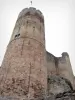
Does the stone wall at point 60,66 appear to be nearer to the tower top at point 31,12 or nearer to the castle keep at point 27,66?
the castle keep at point 27,66

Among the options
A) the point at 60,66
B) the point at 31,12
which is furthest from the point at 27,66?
the point at 60,66

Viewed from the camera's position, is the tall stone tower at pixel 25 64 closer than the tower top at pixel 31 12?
Yes

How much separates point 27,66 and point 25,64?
0.19m

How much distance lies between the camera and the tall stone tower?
1102 cm

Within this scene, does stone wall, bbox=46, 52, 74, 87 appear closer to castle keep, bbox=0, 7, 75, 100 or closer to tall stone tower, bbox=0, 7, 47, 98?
castle keep, bbox=0, 7, 75, 100

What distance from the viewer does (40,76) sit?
12.1 m

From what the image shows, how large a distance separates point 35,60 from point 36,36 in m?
2.44

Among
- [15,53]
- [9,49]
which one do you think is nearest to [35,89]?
[15,53]

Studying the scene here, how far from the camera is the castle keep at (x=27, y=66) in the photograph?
11.0 meters

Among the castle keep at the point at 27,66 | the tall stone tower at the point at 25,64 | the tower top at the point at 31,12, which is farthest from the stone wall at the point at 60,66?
the tall stone tower at the point at 25,64

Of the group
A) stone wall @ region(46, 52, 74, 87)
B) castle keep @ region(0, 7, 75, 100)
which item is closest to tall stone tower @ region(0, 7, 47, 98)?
castle keep @ region(0, 7, 75, 100)

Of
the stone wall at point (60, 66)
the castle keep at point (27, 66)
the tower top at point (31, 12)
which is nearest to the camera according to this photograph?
the castle keep at point (27, 66)

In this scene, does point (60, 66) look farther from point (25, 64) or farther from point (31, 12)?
point (25, 64)

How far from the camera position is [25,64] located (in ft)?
40.0
